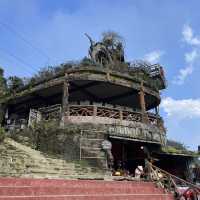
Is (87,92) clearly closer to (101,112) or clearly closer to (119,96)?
(119,96)

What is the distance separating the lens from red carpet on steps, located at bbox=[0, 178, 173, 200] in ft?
26.0

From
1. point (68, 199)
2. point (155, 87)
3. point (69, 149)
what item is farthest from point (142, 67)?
point (68, 199)

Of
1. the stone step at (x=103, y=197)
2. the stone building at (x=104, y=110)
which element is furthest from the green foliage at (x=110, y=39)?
the stone step at (x=103, y=197)

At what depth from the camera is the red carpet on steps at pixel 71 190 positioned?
26.0ft

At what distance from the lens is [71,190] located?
29.3 feet

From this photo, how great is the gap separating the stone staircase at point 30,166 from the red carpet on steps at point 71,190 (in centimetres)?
132

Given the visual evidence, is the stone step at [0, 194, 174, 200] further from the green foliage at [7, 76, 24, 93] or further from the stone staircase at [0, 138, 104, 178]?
the green foliage at [7, 76, 24, 93]

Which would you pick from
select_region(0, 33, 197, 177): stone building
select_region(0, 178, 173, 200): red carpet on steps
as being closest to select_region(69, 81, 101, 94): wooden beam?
select_region(0, 33, 197, 177): stone building

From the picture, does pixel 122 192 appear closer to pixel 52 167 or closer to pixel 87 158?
pixel 52 167

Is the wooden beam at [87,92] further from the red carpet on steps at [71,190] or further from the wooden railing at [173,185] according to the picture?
the red carpet on steps at [71,190]

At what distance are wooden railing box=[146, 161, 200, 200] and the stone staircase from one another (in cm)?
255

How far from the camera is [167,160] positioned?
66.7 ft

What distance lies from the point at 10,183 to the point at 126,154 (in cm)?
1088

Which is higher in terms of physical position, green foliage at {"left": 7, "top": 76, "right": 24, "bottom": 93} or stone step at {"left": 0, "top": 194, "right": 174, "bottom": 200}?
green foliage at {"left": 7, "top": 76, "right": 24, "bottom": 93}
